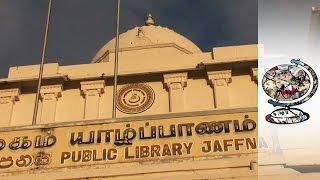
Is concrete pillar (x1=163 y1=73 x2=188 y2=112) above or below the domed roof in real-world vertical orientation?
below

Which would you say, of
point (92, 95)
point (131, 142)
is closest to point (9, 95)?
point (92, 95)

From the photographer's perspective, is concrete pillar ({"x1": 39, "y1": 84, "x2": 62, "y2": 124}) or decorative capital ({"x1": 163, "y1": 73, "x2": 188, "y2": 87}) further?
decorative capital ({"x1": 163, "y1": 73, "x2": 188, "y2": 87})

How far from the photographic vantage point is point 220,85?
1755 cm

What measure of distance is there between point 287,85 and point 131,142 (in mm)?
3056

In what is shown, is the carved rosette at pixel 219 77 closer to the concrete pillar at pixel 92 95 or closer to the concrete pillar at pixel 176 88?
the concrete pillar at pixel 176 88

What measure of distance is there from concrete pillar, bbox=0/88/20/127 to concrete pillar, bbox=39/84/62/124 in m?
0.97

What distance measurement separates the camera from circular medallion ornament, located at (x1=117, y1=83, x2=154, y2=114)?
17500 mm

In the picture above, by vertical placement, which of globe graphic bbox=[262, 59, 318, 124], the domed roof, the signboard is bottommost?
the signboard

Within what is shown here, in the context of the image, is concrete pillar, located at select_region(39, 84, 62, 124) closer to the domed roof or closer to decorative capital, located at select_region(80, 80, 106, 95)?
decorative capital, located at select_region(80, 80, 106, 95)

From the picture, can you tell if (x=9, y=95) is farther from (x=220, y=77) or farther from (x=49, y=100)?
(x=220, y=77)

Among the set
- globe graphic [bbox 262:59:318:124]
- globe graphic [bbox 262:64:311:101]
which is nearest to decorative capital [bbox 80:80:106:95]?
globe graphic [bbox 262:59:318:124]

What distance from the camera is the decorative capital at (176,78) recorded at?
17766mm

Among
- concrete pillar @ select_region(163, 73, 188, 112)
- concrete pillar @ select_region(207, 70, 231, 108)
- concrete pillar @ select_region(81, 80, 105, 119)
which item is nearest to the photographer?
concrete pillar @ select_region(207, 70, 231, 108)

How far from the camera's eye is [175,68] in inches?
703
